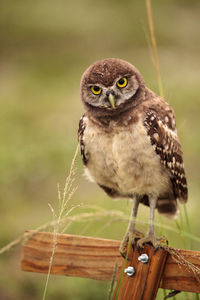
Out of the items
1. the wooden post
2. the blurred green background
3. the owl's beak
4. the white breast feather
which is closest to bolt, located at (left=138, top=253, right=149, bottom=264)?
the wooden post

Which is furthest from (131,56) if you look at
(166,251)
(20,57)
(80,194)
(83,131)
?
(166,251)

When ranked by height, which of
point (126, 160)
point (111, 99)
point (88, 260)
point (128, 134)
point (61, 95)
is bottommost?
point (61, 95)

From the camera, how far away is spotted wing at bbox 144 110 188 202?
3.08m

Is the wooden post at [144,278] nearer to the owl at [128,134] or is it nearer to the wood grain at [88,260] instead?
the wood grain at [88,260]

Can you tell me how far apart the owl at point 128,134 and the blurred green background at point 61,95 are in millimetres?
194

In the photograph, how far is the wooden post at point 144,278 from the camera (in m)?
2.32

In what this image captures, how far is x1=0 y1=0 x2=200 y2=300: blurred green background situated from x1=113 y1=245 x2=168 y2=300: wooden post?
0.74 feet

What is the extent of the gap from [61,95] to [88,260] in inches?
399

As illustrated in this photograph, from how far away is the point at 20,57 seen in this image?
55.3ft

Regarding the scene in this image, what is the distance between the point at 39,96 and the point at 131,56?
3.99m

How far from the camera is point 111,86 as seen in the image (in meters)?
2.99

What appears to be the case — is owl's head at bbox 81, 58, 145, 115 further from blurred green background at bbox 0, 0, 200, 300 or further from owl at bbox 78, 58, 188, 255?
blurred green background at bbox 0, 0, 200, 300

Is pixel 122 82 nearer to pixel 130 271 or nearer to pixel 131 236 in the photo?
pixel 131 236

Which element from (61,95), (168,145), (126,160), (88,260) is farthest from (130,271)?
(61,95)
